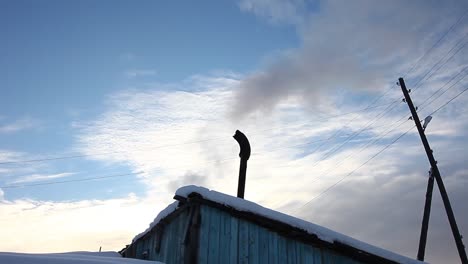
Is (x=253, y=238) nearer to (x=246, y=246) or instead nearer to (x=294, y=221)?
(x=246, y=246)

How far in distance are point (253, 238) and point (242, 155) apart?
4415 mm

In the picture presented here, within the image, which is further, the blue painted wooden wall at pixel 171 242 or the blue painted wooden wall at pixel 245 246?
the blue painted wooden wall at pixel 171 242

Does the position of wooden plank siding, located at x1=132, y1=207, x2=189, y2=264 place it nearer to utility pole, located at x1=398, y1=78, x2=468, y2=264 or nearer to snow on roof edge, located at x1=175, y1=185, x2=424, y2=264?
snow on roof edge, located at x1=175, y1=185, x2=424, y2=264

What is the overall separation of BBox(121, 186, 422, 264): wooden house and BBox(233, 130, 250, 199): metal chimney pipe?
10.9 feet

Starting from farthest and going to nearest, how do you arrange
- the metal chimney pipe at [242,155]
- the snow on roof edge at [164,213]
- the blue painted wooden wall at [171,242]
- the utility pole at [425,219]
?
1. the utility pole at [425,219]
2. the metal chimney pipe at [242,155]
3. the snow on roof edge at [164,213]
4. the blue painted wooden wall at [171,242]

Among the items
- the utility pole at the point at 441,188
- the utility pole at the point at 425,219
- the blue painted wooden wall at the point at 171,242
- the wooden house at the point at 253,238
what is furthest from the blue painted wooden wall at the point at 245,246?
the utility pole at the point at 425,219

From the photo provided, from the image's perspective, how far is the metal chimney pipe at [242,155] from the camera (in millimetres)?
11039

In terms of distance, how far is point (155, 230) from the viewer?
33.2ft

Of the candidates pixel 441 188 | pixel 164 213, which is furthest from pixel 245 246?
pixel 441 188

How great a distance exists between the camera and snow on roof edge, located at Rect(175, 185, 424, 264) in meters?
7.37

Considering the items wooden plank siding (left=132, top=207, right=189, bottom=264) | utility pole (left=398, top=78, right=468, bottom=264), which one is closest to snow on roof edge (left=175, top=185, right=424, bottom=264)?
wooden plank siding (left=132, top=207, right=189, bottom=264)

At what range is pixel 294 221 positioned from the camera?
743 cm

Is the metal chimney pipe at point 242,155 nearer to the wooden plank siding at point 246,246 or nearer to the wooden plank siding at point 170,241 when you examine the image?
the wooden plank siding at point 170,241

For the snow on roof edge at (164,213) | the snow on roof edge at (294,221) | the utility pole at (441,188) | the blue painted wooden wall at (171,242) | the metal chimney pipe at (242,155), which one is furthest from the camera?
the utility pole at (441,188)
